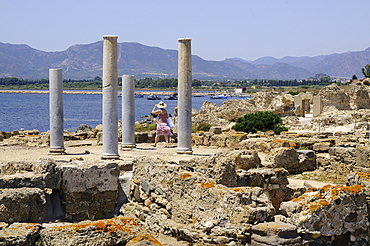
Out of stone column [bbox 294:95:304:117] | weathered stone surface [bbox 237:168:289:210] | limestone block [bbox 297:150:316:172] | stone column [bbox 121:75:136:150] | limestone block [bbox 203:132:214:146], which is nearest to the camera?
weathered stone surface [bbox 237:168:289:210]

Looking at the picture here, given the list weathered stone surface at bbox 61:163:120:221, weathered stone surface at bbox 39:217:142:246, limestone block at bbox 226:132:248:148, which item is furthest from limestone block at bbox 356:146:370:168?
weathered stone surface at bbox 39:217:142:246

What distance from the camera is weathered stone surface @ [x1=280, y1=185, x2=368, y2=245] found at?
1005 centimetres

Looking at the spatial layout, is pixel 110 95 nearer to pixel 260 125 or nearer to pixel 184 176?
pixel 184 176

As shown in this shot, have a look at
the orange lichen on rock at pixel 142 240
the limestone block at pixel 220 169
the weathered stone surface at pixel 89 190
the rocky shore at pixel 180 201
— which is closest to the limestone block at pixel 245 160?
the rocky shore at pixel 180 201

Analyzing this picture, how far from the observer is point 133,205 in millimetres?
12758

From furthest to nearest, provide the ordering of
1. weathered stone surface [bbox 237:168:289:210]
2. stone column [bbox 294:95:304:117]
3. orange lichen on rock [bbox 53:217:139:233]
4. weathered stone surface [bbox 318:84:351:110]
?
stone column [bbox 294:95:304:117], weathered stone surface [bbox 318:84:351:110], weathered stone surface [bbox 237:168:289:210], orange lichen on rock [bbox 53:217:139:233]

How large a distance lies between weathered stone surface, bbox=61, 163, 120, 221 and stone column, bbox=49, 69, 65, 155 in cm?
460

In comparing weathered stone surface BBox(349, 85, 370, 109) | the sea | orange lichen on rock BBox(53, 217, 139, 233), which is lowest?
the sea

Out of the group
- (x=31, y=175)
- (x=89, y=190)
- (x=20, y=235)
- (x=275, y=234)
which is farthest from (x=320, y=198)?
(x=31, y=175)

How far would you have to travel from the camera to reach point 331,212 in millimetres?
10391

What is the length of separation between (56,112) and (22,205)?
257 inches

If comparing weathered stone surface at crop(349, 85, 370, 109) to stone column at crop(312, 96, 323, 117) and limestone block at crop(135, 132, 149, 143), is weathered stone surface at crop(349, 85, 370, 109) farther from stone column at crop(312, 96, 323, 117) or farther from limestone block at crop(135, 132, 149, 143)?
limestone block at crop(135, 132, 149, 143)

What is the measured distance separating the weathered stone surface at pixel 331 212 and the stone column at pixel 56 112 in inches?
337

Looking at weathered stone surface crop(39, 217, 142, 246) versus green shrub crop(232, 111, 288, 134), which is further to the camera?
green shrub crop(232, 111, 288, 134)
